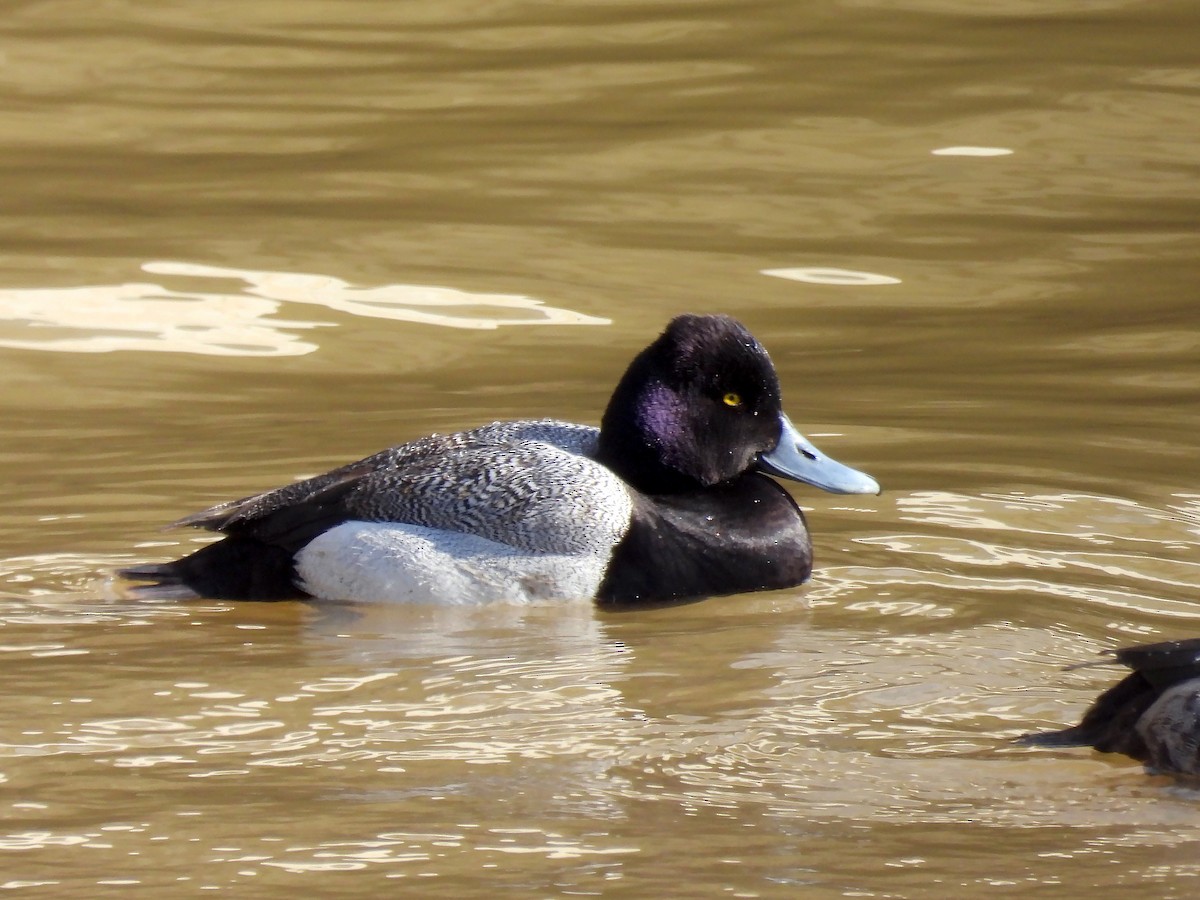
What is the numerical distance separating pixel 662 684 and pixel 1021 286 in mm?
5928

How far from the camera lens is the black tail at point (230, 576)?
619 centimetres

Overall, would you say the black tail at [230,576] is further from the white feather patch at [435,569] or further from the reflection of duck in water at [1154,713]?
the reflection of duck in water at [1154,713]

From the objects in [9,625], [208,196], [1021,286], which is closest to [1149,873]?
[9,625]

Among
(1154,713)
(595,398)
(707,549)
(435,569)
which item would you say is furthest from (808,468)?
(595,398)

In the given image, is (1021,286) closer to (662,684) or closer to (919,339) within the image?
(919,339)

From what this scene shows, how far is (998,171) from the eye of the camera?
12398 millimetres

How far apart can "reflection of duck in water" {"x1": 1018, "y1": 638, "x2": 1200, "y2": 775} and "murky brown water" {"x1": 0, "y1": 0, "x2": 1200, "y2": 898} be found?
0.22 ft

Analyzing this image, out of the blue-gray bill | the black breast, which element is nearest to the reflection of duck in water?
the black breast

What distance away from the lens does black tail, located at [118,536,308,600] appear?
6.19m

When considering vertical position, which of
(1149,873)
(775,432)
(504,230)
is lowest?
(1149,873)

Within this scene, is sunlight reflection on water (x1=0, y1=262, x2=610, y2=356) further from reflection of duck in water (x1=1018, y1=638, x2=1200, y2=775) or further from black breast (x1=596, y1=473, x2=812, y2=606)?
reflection of duck in water (x1=1018, y1=638, x2=1200, y2=775)

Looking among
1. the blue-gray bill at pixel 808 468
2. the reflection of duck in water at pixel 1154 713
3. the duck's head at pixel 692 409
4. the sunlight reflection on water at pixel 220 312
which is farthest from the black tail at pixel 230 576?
the sunlight reflection on water at pixel 220 312

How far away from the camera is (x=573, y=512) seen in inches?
240

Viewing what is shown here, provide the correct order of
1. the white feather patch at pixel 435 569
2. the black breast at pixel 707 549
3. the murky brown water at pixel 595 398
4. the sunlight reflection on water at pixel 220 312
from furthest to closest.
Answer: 1. the sunlight reflection on water at pixel 220 312
2. the black breast at pixel 707 549
3. the white feather patch at pixel 435 569
4. the murky brown water at pixel 595 398
